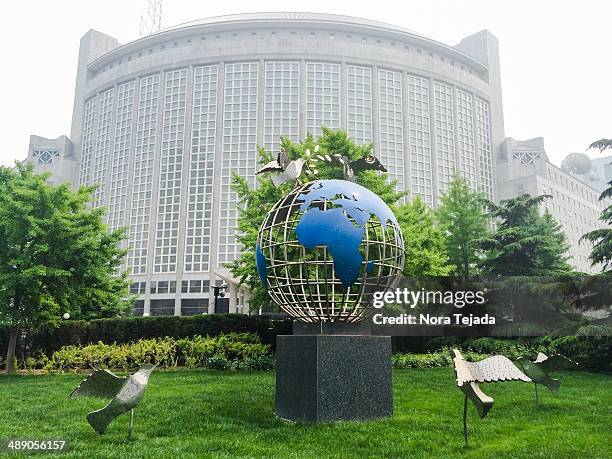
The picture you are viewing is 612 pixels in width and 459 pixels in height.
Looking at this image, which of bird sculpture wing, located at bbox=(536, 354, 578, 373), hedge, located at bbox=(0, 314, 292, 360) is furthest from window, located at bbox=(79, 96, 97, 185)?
bird sculpture wing, located at bbox=(536, 354, 578, 373)

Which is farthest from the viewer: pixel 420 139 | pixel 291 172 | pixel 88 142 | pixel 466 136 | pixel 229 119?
pixel 88 142

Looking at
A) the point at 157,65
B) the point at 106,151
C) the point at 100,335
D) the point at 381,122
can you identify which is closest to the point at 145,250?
the point at 106,151

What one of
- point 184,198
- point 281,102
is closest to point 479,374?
point 184,198

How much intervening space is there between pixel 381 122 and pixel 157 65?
26381mm

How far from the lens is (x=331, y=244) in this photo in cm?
652

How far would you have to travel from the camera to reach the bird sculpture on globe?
6.57 metres

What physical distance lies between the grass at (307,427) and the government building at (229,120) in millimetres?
35881

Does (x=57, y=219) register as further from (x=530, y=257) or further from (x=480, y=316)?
(x=530, y=257)

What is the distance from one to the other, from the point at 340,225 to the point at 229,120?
46.0 metres

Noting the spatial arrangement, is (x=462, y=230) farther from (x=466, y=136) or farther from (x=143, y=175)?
(x=143, y=175)

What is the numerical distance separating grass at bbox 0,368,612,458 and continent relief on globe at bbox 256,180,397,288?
85.1 inches

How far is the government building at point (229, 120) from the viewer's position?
48.4 m

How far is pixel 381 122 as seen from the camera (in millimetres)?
51469

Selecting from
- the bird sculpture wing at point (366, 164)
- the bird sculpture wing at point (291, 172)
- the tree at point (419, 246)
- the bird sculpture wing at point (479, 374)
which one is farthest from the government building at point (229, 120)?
the bird sculpture wing at point (479, 374)
